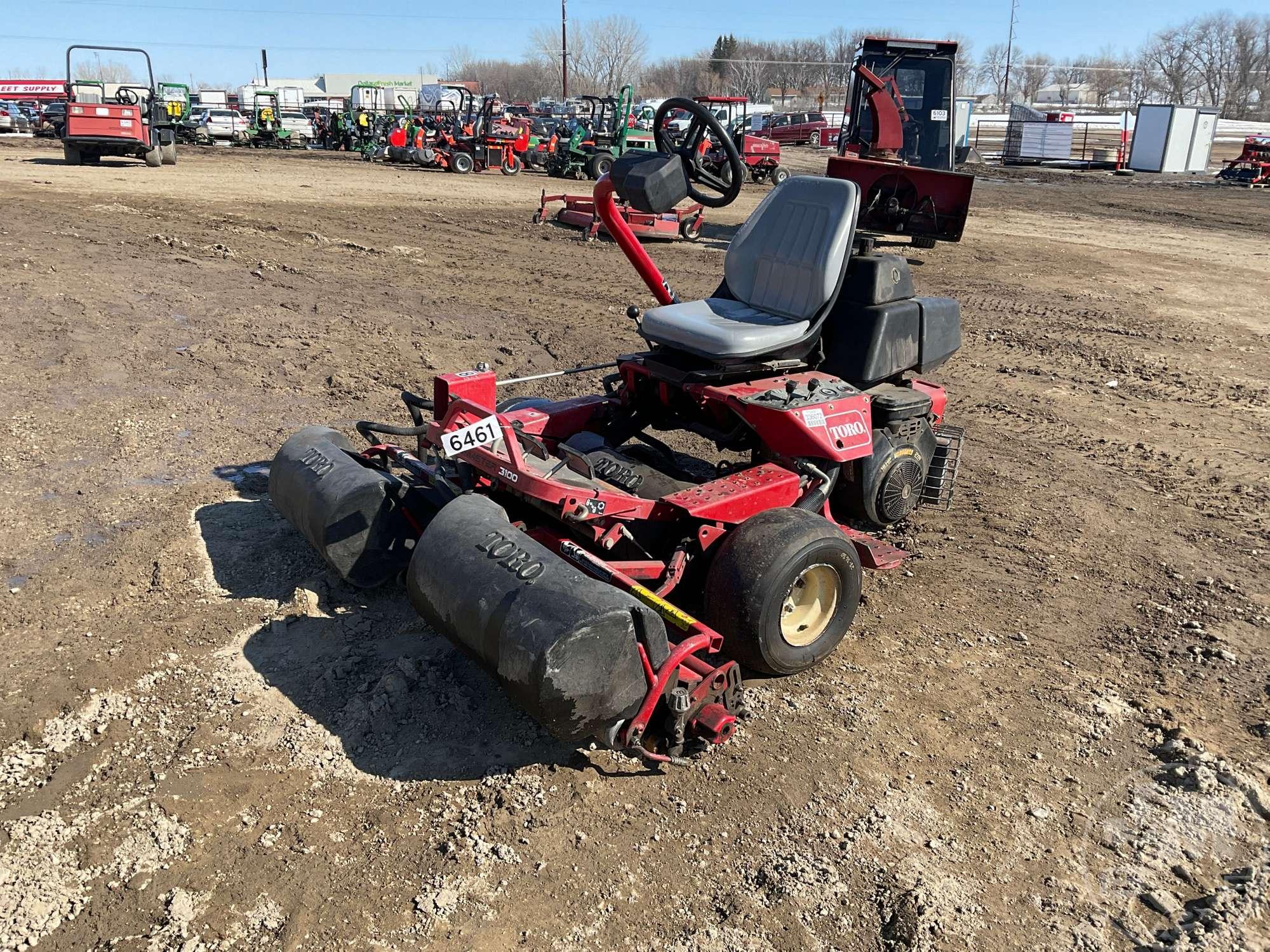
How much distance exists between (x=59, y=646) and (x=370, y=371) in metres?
3.97

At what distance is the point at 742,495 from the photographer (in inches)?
156

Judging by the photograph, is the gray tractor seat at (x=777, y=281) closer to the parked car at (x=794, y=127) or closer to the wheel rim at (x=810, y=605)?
the wheel rim at (x=810, y=605)

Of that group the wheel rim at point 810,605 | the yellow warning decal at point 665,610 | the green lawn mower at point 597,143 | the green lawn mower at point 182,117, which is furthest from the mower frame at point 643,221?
the green lawn mower at point 182,117

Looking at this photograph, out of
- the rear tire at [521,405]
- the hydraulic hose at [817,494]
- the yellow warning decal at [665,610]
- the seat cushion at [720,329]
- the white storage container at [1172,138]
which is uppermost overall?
the white storage container at [1172,138]

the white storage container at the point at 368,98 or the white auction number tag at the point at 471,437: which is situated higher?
the white storage container at the point at 368,98

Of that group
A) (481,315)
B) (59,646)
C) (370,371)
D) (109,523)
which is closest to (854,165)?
(481,315)

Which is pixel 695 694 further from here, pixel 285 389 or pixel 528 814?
pixel 285 389

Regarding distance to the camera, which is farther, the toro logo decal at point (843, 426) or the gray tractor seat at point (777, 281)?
the gray tractor seat at point (777, 281)

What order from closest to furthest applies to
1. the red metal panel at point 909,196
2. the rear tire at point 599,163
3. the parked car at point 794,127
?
the red metal panel at point 909,196 → the rear tire at point 599,163 → the parked car at point 794,127

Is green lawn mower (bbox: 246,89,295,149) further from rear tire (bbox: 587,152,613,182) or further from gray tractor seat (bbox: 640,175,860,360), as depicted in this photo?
gray tractor seat (bbox: 640,175,860,360)

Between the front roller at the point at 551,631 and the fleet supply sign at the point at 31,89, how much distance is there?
5617 cm

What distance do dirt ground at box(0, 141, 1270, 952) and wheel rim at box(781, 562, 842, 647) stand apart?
0.20m

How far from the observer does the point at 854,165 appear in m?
13.8

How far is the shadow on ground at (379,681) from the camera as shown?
3.47 metres
